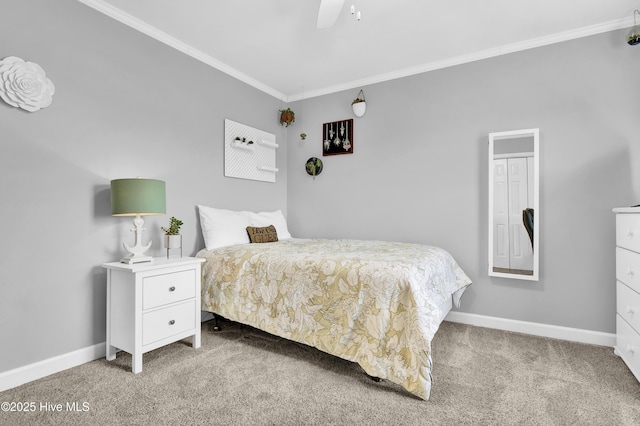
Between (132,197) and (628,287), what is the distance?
3288 millimetres

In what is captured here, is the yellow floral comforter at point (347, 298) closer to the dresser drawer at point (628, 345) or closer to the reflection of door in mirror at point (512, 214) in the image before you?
the reflection of door in mirror at point (512, 214)

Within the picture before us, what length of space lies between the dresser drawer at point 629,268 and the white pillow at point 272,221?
2824 millimetres

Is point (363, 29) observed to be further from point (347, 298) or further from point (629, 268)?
point (629, 268)

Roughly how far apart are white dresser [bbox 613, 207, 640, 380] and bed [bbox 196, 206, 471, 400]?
3.33 ft

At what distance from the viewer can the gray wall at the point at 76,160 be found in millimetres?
1957

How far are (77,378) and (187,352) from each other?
0.64m

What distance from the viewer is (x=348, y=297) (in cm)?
202

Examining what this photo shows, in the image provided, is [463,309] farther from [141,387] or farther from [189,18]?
[189,18]

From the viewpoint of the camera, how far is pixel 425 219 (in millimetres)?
3297

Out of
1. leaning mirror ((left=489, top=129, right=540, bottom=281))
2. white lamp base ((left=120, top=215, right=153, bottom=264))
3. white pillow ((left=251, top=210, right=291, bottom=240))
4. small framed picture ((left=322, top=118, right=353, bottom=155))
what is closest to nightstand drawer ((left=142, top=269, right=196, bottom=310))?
white lamp base ((left=120, top=215, right=153, bottom=264))

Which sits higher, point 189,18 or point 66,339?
point 189,18

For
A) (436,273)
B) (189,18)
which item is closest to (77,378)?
(436,273)

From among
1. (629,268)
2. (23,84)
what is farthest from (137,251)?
(629,268)

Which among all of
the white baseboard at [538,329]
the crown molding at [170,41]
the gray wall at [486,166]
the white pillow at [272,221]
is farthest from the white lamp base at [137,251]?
the white baseboard at [538,329]
